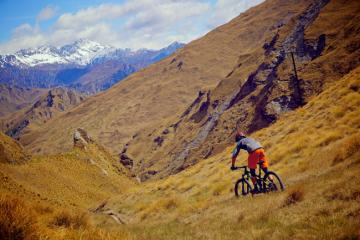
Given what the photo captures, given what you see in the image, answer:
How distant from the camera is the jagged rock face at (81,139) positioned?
39656 millimetres

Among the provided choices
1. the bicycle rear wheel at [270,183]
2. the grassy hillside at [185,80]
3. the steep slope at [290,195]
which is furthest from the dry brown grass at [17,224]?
the grassy hillside at [185,80]

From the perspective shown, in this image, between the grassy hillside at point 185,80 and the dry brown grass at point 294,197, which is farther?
the grassy hillside at point 185,80

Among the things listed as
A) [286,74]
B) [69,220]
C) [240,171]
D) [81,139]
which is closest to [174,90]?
[286,74]

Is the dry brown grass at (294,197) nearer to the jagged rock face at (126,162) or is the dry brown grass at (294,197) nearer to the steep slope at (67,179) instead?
the steep slope at (67,179)

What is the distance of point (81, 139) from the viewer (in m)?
40.4

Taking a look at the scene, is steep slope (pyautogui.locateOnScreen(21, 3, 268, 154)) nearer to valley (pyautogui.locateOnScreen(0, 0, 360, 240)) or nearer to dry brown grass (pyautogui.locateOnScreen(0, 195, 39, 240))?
valley (pyautogui.locateOnScreen(0, 0, 360, 240))

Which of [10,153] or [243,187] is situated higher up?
[10,153]

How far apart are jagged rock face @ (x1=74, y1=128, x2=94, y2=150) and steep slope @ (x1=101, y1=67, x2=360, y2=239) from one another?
1252cm

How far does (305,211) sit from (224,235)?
2.00m

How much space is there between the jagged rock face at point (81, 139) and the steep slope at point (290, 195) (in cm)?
1252

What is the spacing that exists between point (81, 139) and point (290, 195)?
32.5 metres

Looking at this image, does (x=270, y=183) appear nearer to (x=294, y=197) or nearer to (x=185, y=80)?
(x=294, y=197)

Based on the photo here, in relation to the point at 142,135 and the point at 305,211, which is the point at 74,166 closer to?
the point at 305,211

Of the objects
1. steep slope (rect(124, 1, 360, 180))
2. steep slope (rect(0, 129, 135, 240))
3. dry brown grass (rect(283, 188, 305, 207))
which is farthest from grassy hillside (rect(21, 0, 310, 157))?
dry brown grass (rect(283, 188, 305, 207))
